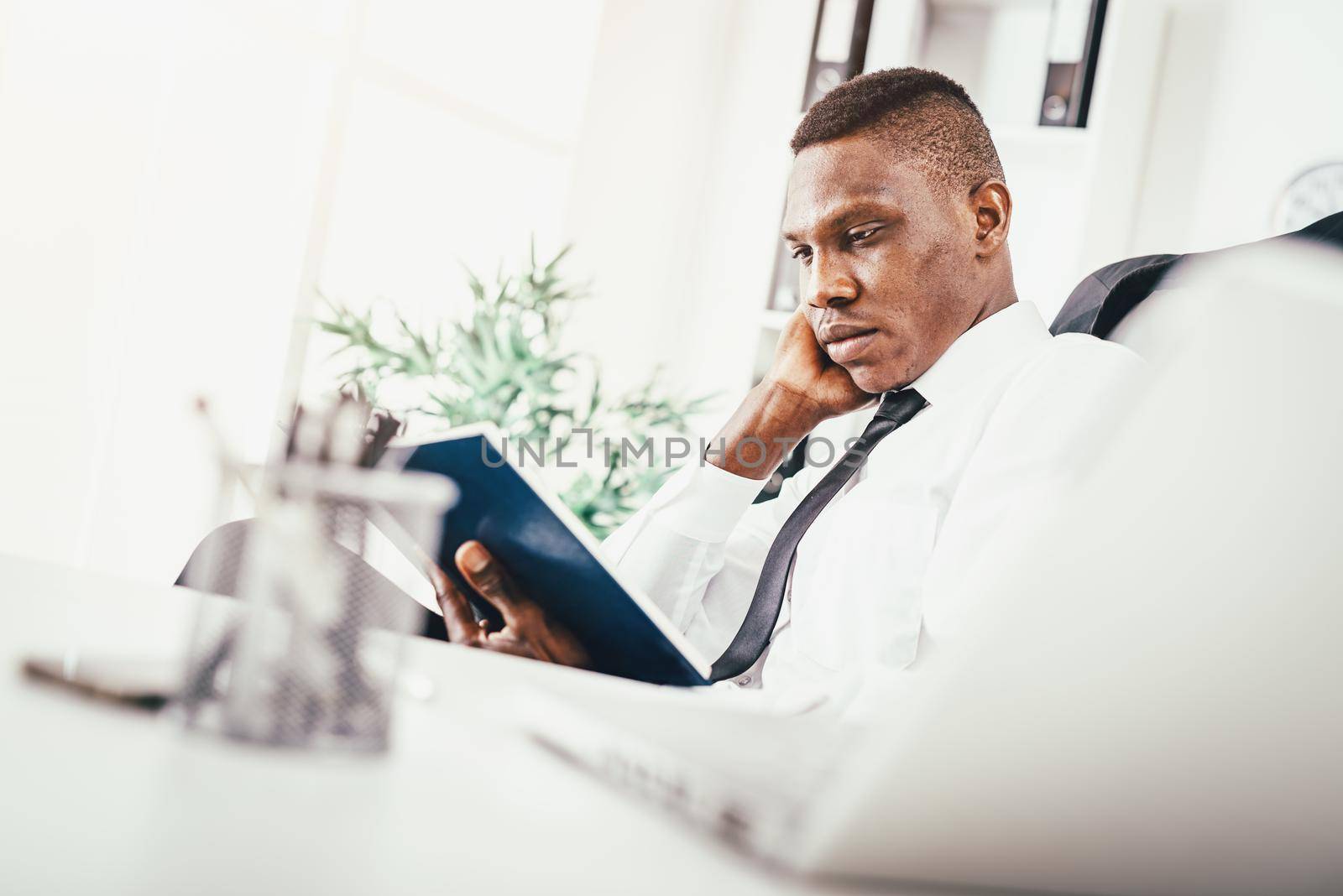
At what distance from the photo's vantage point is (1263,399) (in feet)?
0.99

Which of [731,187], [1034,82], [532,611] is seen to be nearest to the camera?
[532,611]

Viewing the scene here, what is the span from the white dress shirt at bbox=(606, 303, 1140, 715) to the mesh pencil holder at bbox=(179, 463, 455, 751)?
0.58m

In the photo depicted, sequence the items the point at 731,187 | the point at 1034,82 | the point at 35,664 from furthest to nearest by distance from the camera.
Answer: the point at 731,187 → the point at 1034,82 → the point at 35,664

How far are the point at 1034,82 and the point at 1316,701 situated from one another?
330cm

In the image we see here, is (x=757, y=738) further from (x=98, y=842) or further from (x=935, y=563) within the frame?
(x=935, y=563)

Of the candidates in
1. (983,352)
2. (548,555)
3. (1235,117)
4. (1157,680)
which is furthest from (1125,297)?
(1235,117)

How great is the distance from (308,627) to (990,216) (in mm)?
1432

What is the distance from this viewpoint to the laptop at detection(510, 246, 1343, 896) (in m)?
0.30

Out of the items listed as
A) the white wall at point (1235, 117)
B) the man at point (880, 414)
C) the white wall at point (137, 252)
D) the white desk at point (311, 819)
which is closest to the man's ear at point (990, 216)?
the man at point (880, 414)

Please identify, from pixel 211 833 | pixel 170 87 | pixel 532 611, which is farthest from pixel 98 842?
pixel 170 87

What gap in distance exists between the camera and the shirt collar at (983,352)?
1.55 m

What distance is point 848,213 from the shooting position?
5.16 ft

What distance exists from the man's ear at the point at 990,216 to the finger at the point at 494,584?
0.96 metres

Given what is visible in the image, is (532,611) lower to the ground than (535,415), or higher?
lower
